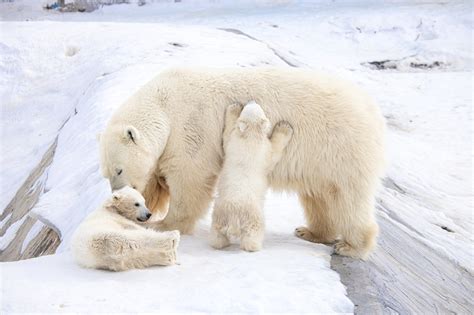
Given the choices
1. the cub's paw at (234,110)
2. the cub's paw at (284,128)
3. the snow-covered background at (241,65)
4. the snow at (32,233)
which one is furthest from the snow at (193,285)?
the snow at (32,233)

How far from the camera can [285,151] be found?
16.0ft

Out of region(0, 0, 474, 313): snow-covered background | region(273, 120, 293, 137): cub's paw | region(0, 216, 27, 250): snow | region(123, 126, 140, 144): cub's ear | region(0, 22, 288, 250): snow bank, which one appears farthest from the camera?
region(0, 22, 288, 250): snow bank

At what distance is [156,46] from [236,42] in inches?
75.1

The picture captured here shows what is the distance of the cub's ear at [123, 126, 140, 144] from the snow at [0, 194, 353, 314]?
2.95ft

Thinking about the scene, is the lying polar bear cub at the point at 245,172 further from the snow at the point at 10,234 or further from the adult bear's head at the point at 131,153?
the snow at the point at 10,234

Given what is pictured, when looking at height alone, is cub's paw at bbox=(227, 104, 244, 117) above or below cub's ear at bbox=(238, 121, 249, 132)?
above

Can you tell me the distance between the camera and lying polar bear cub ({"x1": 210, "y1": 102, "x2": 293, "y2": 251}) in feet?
14.9

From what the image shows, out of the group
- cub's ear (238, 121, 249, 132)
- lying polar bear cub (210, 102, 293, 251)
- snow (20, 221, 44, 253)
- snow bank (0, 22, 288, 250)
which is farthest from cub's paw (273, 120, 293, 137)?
snow (20, 221, 44, 253)

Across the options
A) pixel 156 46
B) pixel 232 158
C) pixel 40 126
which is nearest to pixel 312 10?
pixel 156 46

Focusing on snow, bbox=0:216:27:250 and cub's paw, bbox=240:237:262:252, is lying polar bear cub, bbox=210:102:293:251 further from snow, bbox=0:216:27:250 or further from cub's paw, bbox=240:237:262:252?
snow, bbox=0:216:27:250

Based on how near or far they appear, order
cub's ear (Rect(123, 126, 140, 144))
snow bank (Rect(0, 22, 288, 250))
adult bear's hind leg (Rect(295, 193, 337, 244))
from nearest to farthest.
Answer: cub's ear (Rect(123, 126, 140, 144)) → adult bear's hind leg (Rect(295, 193, 337, 244)) → snow bank (Rect(0, 22, 288, 250))

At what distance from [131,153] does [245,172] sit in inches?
34.7

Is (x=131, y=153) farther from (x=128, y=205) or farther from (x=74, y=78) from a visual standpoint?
(x=74, y=78)

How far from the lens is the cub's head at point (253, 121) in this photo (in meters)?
4.75
